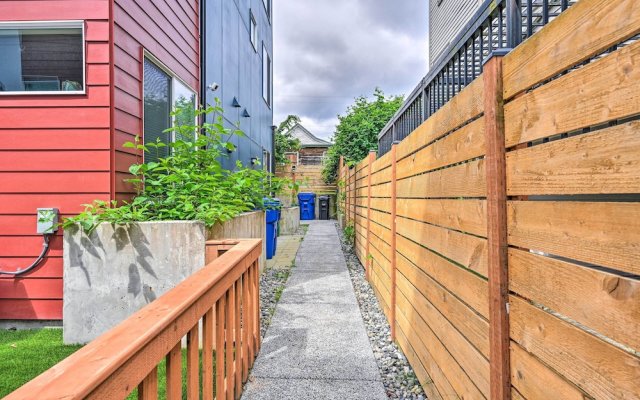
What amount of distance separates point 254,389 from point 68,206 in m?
→ 2.11

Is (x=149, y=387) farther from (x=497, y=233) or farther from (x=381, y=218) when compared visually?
(x=381, y=218)

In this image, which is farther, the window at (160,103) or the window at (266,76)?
the window at (266,76)

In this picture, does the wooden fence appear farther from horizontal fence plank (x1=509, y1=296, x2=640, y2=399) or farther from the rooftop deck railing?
the rooftop deck railing

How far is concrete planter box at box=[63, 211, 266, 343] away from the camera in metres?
2.78

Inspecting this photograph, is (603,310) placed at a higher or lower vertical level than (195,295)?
higher

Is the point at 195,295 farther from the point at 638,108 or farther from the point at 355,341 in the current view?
the point at 355,341

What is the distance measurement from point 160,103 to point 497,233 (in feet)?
12.1

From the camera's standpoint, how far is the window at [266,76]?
32.6 ft

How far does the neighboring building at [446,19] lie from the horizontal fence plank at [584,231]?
5659 mm

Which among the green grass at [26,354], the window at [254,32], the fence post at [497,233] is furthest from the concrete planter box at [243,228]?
the window at [254,32]

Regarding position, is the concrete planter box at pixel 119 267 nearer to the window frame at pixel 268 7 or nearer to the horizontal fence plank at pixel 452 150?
the horizontal fence plank at pixel 452 150

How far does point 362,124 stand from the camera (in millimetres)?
11664

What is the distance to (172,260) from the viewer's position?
9.20 ft

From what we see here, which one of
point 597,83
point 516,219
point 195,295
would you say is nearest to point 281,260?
point 195,295
